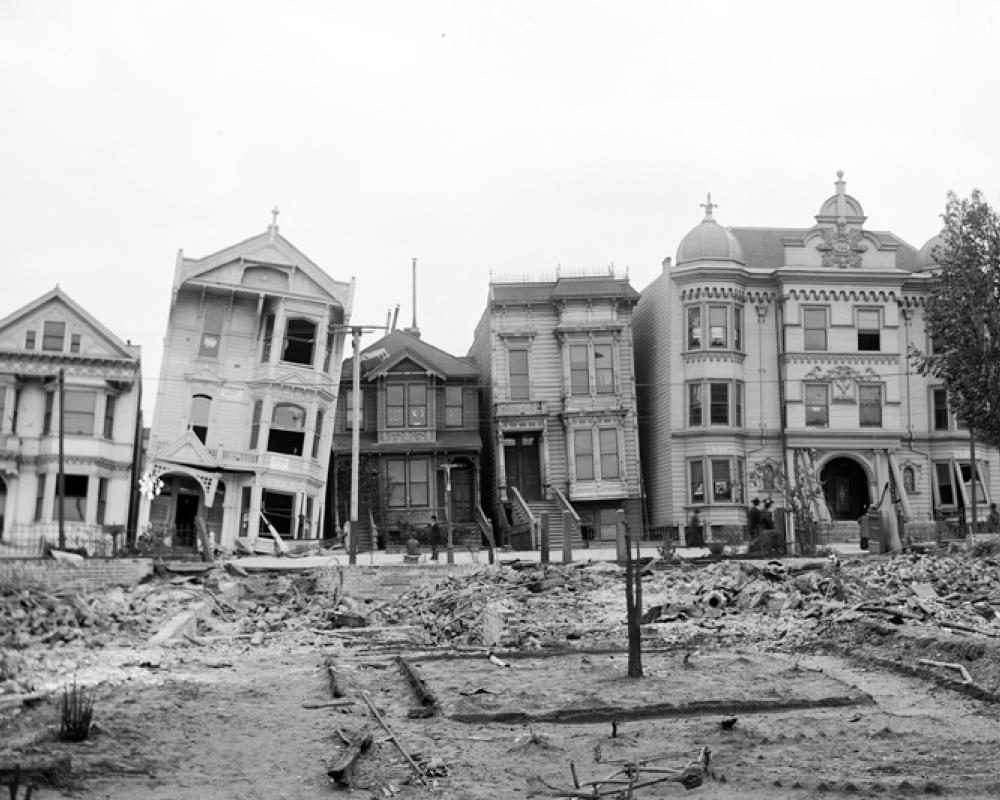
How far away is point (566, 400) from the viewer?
1720 inches

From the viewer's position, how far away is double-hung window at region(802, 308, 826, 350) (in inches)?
1719

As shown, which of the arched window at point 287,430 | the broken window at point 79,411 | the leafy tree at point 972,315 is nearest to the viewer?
the leafy tree at point 972,315

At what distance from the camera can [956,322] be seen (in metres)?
34.1

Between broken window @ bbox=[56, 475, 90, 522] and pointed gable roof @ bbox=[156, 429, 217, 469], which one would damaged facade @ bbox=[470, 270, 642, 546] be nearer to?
pointed gable roof @ bbox=[156, 429, 217, 469]

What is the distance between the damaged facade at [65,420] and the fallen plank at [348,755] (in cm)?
2819

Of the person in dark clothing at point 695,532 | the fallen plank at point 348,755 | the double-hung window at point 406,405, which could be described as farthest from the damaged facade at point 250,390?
the fallen plank at point 348,755

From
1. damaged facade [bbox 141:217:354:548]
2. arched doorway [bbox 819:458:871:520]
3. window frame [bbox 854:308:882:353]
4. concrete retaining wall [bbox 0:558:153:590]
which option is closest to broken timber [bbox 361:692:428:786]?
concrete retaining wall [bbox 0:558:153:590]

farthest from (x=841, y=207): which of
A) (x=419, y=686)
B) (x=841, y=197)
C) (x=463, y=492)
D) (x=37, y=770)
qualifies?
(x=37, y=770)

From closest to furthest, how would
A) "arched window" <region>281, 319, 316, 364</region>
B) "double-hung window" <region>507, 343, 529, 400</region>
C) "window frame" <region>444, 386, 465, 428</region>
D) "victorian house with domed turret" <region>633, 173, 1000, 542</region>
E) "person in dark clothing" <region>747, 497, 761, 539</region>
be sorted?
1. "person in dark clothing" <region>747, 497, 761, 539</region>
2. "arched window" <region>281, 319, 316, 364</region>
3. "victorian house with domed turret" <region>633, 173, 1000, 542</region>
4. "double-hung window" <region>507, 343, 529, 400</region>
5. "window frame" <region>444, 386, 465, 428</region>

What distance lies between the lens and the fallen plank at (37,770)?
9.22m

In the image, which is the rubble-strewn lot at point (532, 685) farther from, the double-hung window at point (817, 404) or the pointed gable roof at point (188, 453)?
the double-hung window at point (817, 404)

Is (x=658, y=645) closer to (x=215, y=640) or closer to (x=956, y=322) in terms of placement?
(x=215, y=640)

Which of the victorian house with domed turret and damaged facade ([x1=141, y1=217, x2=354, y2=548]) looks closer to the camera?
damaged facade ([x1=141, y1=217, x2=354, y2=548])

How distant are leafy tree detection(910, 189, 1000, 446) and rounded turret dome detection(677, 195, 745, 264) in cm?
935
